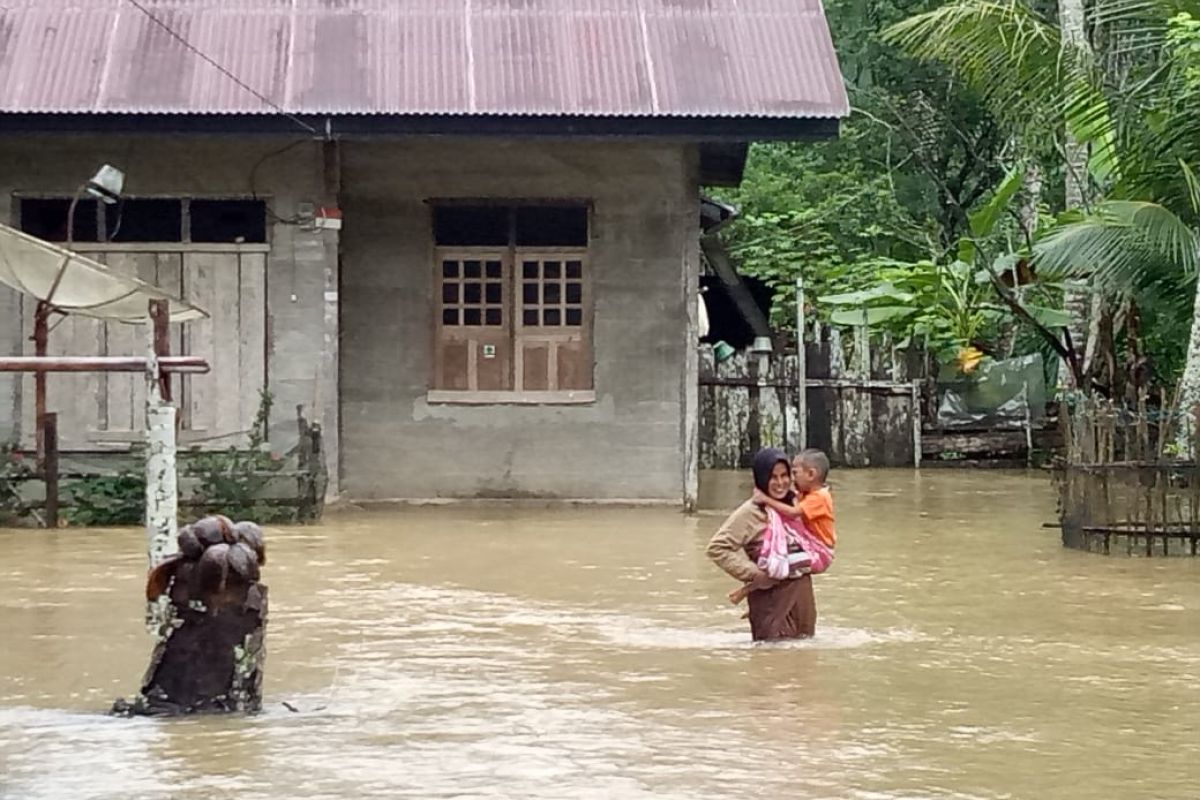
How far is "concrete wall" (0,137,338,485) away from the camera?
1655 cm

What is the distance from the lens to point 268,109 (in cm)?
1572

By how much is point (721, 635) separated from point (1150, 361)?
1249 centimetres

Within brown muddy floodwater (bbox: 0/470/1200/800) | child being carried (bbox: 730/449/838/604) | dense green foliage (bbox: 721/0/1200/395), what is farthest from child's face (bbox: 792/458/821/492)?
dense green foliage (bbox: 721/0/1200/395)

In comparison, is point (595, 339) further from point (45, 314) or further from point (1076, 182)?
point (1076, 182)

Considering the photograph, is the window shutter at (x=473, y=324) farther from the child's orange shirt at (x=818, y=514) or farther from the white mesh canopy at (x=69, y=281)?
the child's orange shirt at (x=818, y=514)

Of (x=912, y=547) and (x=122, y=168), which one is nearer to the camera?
(x=912, y=547)

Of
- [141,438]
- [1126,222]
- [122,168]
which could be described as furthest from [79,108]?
[1126,222]

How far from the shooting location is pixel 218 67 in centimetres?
1631

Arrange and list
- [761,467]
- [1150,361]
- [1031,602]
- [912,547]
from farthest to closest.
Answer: [1150,361] → [912,547] → [1031,602] → [761,467]

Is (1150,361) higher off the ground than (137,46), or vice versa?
(137,46)

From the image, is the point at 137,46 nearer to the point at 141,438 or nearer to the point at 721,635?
the point at 141,438

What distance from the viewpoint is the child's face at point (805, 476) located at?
9.95m

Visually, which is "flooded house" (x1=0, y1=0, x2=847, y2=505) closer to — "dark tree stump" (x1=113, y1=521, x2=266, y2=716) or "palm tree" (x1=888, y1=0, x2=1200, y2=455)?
"palm tree" (x1=888, y1=0, x2=1200, y2=455)

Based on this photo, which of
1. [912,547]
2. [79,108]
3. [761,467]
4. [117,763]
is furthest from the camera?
[79,108]
